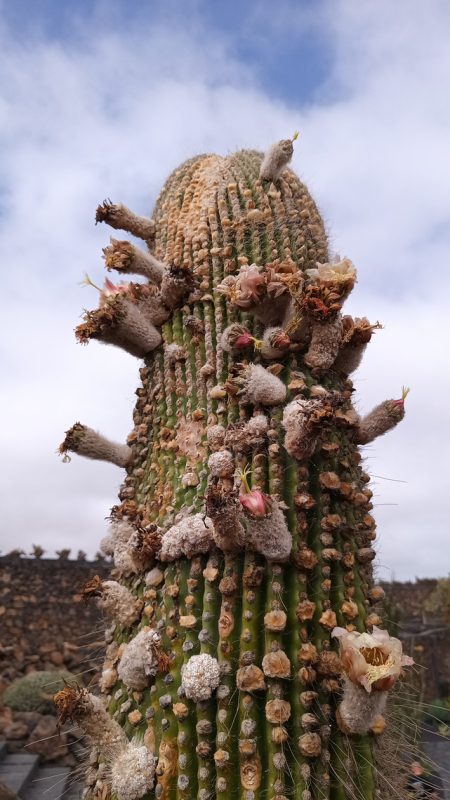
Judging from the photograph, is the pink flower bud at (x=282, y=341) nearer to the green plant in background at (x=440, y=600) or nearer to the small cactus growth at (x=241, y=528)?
the small cactus growth at (x=241, y=528)

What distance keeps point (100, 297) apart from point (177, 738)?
5.57ft

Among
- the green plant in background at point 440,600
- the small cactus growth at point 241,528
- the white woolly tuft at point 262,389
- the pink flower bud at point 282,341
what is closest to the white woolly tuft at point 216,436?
the small cactus growth at point 241,528

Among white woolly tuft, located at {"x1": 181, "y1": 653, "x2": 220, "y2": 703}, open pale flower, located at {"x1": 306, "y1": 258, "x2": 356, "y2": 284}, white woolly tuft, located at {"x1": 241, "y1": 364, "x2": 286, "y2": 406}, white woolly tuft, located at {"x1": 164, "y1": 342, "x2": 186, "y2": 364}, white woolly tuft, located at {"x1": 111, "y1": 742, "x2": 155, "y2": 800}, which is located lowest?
white woolly tuft, located at {"x1": 111, "y1": 742, "x2": 155, "y2": 800}

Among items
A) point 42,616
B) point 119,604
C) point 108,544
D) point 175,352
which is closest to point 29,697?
point 42,616

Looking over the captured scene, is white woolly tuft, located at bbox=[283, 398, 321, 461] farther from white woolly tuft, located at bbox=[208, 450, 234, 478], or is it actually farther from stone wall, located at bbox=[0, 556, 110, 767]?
stone wall, located at bbox=[0, 556, 110, 767]

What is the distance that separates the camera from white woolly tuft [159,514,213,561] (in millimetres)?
1985

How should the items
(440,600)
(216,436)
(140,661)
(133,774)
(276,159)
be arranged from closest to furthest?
1. (133,774)
2. (140,661)
3. (216,436)
4. (276,159)
5. (440,600)

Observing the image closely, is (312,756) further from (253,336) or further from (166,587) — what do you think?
(253,336)

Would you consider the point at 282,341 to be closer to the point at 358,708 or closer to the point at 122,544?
the point at 122,544

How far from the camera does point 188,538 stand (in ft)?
6.57

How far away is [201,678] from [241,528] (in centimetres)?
42

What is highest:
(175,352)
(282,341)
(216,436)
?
(175,352)

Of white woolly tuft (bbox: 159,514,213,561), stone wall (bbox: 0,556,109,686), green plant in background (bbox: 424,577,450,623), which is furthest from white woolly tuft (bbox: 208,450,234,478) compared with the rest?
green plant in background (bbox: 424,577,450,623)

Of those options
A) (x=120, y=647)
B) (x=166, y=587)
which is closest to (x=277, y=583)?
(x=166, y=587)
